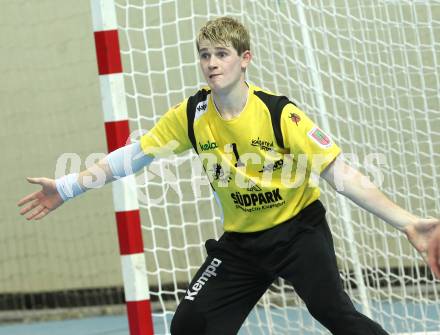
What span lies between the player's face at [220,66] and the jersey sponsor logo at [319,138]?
310mm

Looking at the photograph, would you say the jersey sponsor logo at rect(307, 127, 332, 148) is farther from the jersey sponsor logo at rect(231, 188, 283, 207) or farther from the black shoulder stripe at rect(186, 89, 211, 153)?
the black shoulder stripe at rect(186, 89, 211, 153)

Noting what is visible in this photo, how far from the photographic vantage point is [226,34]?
3.14 m

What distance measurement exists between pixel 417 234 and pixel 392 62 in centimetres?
245

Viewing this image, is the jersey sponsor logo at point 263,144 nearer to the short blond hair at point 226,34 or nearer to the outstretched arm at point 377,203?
the outstretched arm at point 377,203

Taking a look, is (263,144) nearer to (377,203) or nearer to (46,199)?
(377,203)

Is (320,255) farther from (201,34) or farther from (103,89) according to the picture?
(103,89)

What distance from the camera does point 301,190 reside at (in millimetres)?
3209

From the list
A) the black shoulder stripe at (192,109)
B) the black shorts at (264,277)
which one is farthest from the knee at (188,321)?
the black shoulder stripe at (192,109)

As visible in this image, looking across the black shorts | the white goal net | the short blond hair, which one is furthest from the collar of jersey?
the white goal net

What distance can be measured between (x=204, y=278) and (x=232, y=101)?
2.00ft

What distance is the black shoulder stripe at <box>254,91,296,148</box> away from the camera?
3.10m

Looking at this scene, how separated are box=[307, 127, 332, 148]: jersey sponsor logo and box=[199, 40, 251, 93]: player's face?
0.31m

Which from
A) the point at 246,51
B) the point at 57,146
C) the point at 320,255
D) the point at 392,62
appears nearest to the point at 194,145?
the point at 246,51

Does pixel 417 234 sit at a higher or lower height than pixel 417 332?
higher
